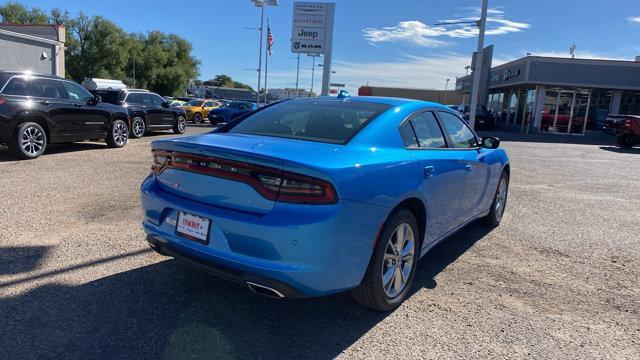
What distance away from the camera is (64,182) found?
731cm

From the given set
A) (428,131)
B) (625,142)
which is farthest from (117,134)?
(625,142)

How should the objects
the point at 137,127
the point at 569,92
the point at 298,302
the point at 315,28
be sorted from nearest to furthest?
the point at 298,302
the point at 137,127
the point at 315,28
the point at 569,92

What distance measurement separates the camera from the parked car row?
8.96 m

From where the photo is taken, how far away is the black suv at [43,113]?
8.94 m

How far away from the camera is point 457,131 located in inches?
185

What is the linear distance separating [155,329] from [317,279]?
43.9 inches

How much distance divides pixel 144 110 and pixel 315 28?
6.53 metres

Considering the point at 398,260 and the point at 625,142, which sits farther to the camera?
the point at 625,142

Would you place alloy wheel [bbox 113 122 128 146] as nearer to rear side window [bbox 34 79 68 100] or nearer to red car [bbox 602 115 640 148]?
rear side window [bbox 34 79 68 100]

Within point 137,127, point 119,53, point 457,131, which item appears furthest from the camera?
point 119,53

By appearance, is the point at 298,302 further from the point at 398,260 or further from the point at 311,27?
the point at 311,27

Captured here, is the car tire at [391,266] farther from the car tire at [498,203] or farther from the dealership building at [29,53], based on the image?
the dealership building at [29,53]

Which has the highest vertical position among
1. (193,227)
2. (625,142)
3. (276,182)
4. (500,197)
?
(276,182)

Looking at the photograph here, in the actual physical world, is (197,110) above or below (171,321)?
above
